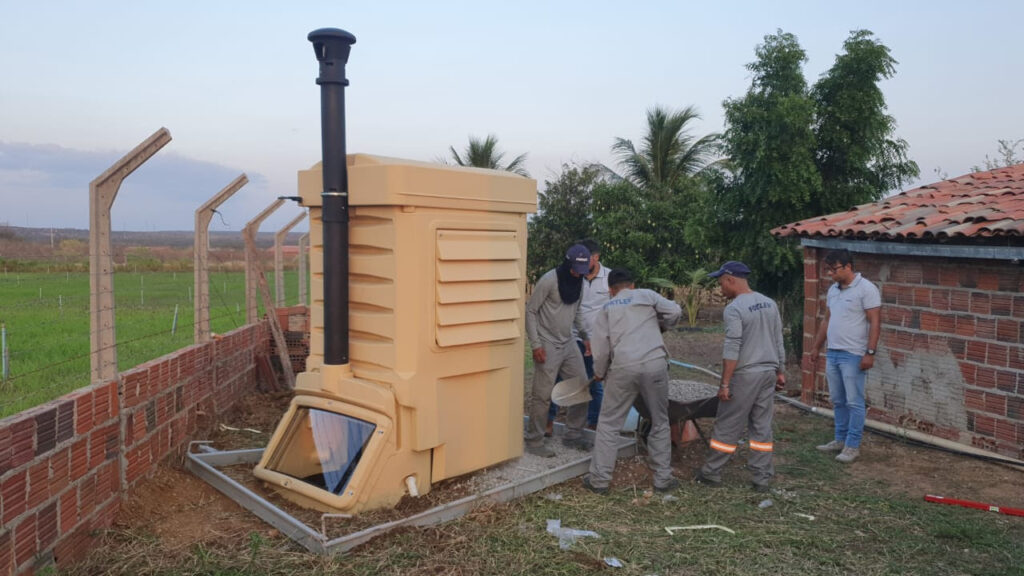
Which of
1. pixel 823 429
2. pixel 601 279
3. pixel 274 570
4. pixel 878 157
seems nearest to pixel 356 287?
pixel 274 570

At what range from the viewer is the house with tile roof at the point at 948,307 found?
7.12 meters

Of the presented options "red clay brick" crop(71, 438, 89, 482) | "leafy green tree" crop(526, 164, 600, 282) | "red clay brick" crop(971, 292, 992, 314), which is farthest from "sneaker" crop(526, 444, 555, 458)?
"leafy green tree" crop(526, 164, 600, 282)

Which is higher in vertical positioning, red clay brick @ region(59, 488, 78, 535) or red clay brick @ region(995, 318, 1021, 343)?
red clay brick @ region(995, 318, 1021, 343)

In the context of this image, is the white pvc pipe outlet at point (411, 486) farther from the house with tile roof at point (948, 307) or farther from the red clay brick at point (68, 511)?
the house with tile roof at point (948, 307)

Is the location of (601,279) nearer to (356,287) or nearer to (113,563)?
(356,287)

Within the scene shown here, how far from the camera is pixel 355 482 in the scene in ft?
16.5

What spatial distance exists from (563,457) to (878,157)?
26.9 ft

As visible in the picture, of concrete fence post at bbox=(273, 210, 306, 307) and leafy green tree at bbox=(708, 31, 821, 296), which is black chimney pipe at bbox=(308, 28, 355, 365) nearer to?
concrete fence post at bbox=(273, 210, 306, 307)

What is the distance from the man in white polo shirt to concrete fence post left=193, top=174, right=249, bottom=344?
573 centimetres

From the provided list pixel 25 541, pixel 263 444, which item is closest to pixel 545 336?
pixel 263 444

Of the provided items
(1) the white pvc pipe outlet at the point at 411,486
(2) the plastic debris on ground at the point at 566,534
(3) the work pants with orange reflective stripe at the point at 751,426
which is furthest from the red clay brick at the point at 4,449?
(3) the work pants with orange reflective stripe at the point at 751,426

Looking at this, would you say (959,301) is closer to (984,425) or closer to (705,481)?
(984,425)

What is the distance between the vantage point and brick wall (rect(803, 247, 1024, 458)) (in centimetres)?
715

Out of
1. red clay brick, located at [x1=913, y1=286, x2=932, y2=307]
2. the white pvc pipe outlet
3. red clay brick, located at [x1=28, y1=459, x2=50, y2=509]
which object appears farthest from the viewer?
red clay brick, located at [x1=913, y1=286, x2=932, y2=307]
